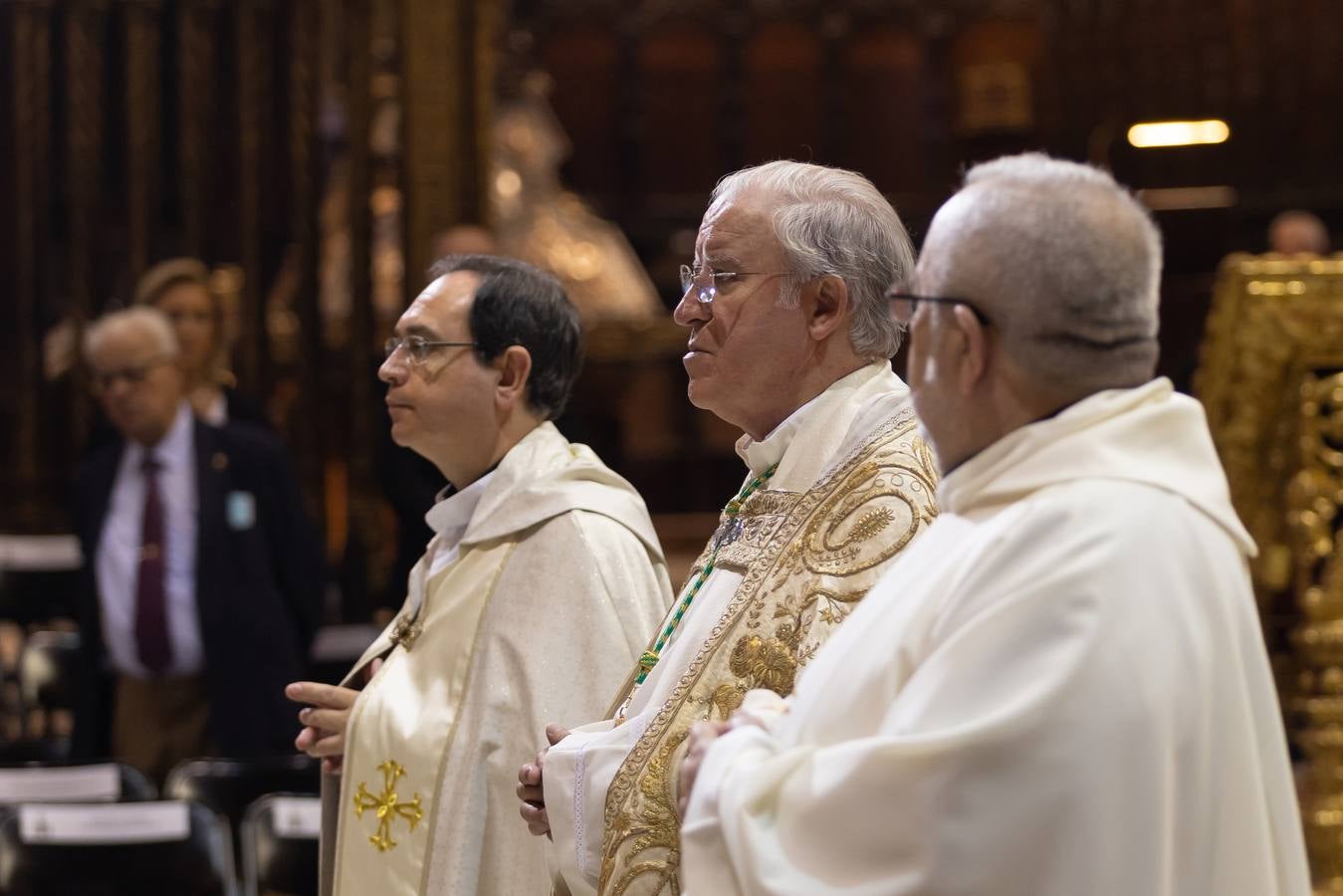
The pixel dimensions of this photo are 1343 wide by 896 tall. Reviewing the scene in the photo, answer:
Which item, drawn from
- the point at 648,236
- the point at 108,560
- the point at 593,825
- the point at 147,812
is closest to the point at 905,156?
the point at 648,236

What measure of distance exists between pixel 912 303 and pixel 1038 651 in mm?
392

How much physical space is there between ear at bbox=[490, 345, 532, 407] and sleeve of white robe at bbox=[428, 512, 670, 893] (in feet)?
0.78

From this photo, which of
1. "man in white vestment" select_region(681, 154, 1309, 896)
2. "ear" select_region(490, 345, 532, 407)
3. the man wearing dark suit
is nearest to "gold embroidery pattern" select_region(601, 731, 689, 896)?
"man in white vestment" select_region(681, 154, 1309, 896)

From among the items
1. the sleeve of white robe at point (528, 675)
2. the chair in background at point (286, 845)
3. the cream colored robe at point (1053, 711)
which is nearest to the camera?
the cream colored robe at point (1053, 711)

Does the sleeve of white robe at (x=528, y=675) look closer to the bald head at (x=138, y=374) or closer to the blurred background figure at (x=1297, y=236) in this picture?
the bald head at (x=138, y=374)

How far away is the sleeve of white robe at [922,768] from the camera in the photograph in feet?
5.52

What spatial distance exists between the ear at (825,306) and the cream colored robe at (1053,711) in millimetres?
716

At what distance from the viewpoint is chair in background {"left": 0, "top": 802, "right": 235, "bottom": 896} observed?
397cm

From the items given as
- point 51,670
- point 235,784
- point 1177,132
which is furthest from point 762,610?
point 1177,132

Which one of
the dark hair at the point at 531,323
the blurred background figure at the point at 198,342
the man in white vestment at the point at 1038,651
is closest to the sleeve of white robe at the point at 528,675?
the dark hair at the point at 531,323

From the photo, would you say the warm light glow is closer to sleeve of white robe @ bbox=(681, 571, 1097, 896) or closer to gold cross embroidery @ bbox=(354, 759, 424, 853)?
gold cross embroidery @ bbox=(354, 759, 424, 853)

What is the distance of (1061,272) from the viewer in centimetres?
178

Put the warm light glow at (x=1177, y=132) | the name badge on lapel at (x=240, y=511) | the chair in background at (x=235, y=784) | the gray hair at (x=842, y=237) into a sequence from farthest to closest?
the warm light glow at (x=1177, y=132) < the name badge on lapel at (x=240, y=511) < the chair in background at (x=235, y=784) < the gray hair at (x=842, y=237)

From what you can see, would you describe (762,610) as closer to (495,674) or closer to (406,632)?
(495,674)
